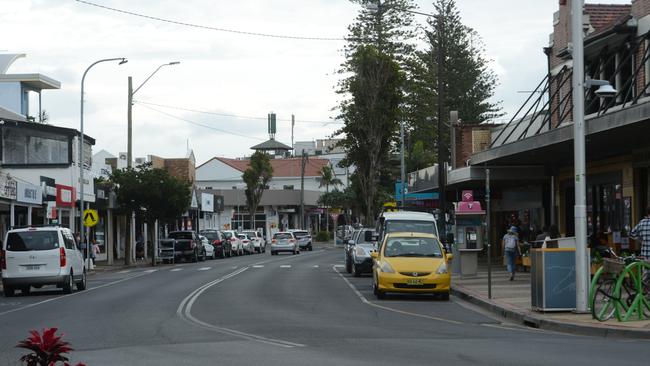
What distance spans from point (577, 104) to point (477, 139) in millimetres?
28739

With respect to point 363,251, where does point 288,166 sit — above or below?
above

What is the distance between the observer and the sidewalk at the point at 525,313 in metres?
16.1

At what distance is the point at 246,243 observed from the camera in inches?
2872

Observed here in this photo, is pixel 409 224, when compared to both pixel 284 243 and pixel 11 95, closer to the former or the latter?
pixel 284 243

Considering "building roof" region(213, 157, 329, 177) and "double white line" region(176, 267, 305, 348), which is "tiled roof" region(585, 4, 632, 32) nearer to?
"double white line" region(176, 267, 305, 348)

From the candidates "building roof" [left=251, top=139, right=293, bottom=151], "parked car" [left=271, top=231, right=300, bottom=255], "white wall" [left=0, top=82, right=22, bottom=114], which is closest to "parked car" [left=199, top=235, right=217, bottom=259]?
"parked car" [left=271, top=231, right=300, bottom=255]

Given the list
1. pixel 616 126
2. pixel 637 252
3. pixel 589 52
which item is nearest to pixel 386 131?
pixel 589 52

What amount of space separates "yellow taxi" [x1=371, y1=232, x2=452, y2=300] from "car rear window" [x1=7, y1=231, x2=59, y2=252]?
381 inches

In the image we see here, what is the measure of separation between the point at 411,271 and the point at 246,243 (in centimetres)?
4924

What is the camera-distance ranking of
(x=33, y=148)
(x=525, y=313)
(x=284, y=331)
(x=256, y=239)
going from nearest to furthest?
(x=284, y=331), (x=525, y=313), (x=33, y=148), (x=256, y=239)

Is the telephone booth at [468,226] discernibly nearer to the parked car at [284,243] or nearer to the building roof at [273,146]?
the parked car at [284,243]

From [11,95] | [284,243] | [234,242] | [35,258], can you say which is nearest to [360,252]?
[35,258]

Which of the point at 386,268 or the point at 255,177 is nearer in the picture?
the point at 386,268

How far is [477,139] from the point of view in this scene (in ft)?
155
